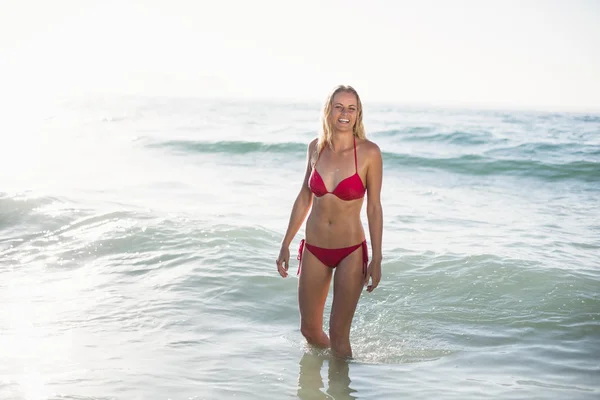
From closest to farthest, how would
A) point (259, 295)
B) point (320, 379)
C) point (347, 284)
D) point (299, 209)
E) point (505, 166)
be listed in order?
point (347, 284) → point (320, 379) → point (299, 209) → point (259, 295) → point (505, 166)

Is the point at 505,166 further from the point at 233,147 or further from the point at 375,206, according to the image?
the point at 375,206

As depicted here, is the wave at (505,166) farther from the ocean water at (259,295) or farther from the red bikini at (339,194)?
the red bikini at (339,194)

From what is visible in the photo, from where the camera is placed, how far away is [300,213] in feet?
18.1

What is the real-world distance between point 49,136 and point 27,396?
2729 cm

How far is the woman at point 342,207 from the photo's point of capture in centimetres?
510

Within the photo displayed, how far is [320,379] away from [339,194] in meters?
1.52

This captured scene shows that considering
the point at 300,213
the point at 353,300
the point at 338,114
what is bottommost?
the point at 353,300

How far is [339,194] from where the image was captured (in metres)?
5.10

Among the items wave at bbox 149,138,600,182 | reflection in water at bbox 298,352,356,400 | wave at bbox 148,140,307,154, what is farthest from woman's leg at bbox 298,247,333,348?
wave at bbox 148,140,307,154

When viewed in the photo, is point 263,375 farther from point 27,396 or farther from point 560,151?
point 560,151

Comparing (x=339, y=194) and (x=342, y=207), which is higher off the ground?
(x=339, y=194)

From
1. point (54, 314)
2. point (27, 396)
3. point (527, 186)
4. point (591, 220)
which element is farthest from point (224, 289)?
point (527, 186)

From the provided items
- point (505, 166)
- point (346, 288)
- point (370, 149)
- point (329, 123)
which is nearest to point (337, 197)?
point (370, 149)

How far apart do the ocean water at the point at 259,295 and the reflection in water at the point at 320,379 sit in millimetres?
16
